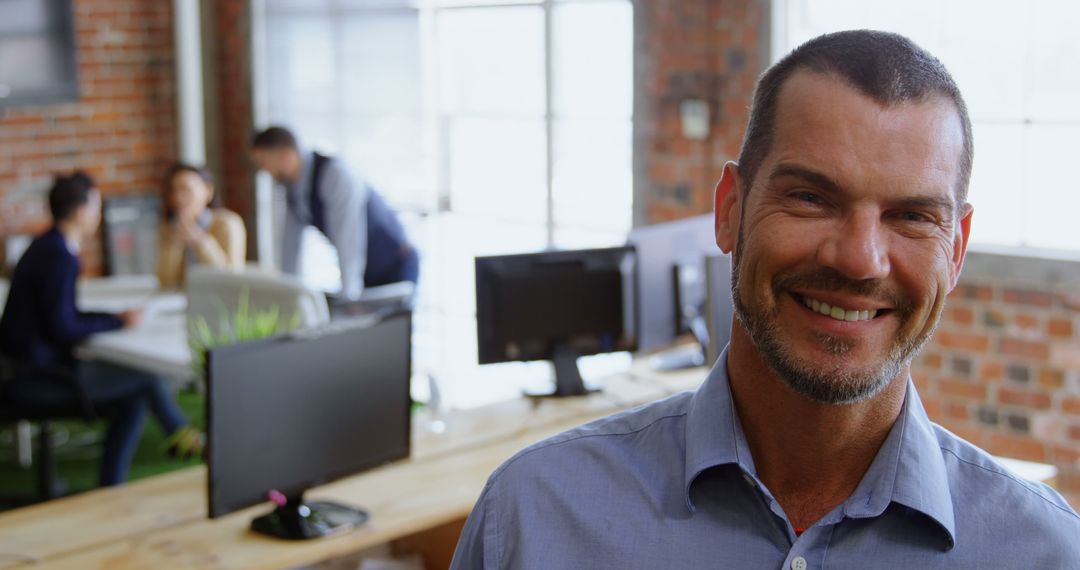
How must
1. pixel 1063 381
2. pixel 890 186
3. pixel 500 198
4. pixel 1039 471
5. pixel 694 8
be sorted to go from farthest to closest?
1. pixel 500 198
2. pixel 694 8
3. pixel 1063 381
4. pixel 1039 471
5. pixel 890 186

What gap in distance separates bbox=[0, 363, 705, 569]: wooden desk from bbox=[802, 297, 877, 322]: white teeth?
1740mm

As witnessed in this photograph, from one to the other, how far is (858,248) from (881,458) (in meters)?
0.23

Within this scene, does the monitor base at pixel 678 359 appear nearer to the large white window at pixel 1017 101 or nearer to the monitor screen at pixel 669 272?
the monitor screen at pixel 669 272

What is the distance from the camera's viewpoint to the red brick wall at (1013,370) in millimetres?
4328

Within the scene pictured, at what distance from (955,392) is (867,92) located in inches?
148

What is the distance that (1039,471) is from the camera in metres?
3.29

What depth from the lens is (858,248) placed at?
1.12 m

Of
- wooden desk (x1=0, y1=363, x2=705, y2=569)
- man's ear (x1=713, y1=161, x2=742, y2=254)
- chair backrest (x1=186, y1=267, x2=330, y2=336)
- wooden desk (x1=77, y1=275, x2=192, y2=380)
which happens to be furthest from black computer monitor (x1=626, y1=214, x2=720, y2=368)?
man's ear (x1=713, y1=161, x2=742, y2=254)

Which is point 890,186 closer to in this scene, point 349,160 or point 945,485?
point 945,485

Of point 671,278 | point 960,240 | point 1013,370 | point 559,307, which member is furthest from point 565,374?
point 960,240

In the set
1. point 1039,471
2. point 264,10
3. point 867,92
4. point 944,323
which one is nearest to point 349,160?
point 264,10

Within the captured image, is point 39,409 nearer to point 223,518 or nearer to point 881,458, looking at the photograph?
point 223,518

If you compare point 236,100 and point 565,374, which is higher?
point 236,100

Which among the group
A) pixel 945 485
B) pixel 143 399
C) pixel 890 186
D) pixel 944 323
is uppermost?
pixel 890 186
